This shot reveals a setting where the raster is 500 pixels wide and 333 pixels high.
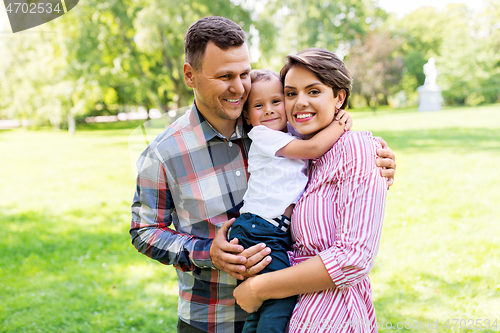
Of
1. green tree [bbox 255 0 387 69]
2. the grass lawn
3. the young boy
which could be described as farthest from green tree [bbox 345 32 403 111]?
the young boy

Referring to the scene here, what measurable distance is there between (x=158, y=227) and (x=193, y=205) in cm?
22

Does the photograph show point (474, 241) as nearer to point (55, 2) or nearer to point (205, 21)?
point (205, 21)

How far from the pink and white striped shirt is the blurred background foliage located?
15.3m

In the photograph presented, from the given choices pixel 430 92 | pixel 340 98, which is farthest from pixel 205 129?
pixel 430 92

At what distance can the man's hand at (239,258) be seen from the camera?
1.71m

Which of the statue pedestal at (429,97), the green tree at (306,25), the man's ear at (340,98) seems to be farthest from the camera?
the statue pedestal at (429,97)

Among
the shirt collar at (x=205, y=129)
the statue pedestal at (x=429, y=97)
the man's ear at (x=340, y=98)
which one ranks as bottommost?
the statue pedestal at (x=429, y=97)

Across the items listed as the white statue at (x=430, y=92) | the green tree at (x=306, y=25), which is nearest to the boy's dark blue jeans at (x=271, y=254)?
the green tree at (x=306, y=25)

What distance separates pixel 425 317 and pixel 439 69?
46904 millimetres

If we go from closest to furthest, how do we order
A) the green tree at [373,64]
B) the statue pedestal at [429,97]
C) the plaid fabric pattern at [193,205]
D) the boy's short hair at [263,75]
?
the plaid fabric pattern at [193,205] → the boy's short hair at [263,75] → the statue pedestal at [429,97] → the green tree at [373,64]

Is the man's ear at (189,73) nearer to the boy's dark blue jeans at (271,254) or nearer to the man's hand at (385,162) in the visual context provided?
the boy's dark blue jeans at (271,254)

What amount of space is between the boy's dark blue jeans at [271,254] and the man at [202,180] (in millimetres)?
224

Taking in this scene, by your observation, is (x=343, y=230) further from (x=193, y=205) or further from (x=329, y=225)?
(x=193, y=205)

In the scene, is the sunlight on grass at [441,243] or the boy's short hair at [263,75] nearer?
the boy's short hair at [263,75]
